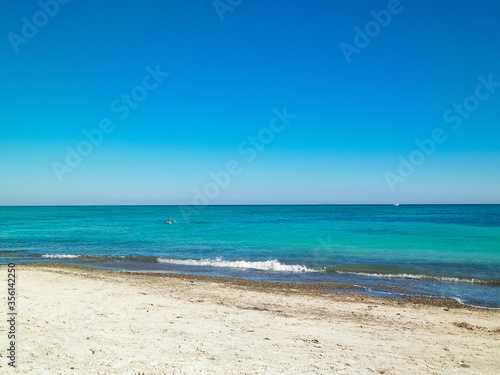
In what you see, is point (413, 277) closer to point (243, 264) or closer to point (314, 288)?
point (314, 288)

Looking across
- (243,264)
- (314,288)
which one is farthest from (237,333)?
(243,264)

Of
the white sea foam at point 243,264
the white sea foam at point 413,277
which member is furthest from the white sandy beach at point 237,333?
the white sea foam at point 243,264

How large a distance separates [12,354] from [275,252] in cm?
1741

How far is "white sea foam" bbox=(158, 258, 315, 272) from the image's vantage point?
17.0 meters

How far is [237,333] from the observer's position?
7.35 meters

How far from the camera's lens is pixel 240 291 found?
11.8 meters

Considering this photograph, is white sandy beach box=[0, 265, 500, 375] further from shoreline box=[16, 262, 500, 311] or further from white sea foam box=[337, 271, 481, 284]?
white sea foam box=[337, 271, 481, 284]

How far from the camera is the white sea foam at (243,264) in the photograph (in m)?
17.0

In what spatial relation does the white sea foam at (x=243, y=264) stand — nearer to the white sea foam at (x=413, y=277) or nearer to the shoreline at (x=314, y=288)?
the white sea foam at (x=413, y=277)

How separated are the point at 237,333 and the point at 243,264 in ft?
34.7

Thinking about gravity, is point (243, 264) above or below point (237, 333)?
below

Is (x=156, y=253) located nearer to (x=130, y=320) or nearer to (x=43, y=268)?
(x=43, y=268)

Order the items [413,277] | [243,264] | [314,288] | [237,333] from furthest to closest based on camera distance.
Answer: [243,264], [413,277], [314,288], [237,333]

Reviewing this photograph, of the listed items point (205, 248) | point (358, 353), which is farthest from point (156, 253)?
point (358, 353)
